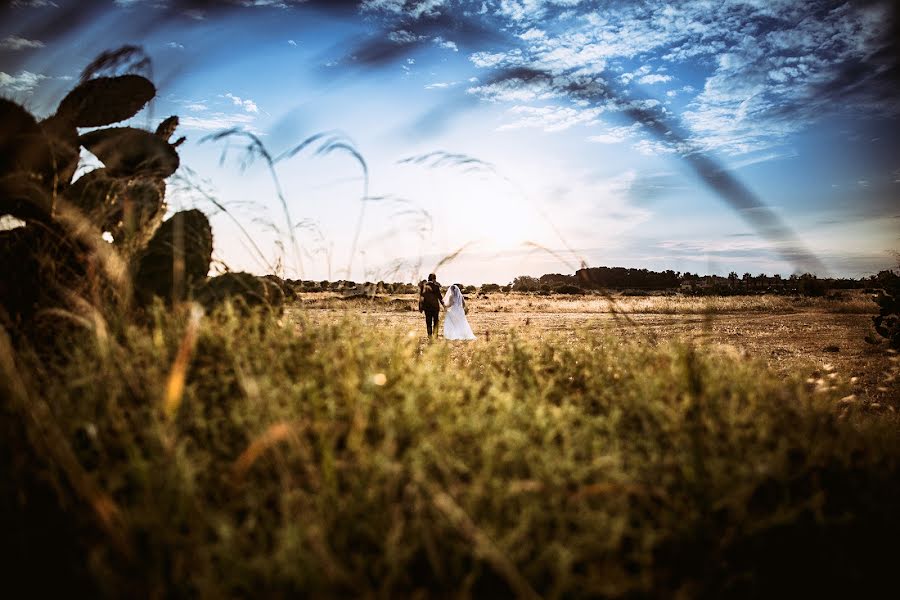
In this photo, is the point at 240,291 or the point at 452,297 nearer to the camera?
the point at 240,291

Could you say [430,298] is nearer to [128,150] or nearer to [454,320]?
[454,320]

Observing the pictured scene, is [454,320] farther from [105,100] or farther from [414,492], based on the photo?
[414,492]

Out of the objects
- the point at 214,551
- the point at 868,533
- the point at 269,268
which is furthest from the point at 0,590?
the point at 868,533

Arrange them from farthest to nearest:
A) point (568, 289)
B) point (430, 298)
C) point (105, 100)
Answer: point (568, 289), point (430, 298), point (105, 100)

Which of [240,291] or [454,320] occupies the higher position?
[240,291]

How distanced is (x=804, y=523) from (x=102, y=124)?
6.58 m

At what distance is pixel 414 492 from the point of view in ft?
5.99

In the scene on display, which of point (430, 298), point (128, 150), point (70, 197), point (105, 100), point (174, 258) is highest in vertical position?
point (105, 100)

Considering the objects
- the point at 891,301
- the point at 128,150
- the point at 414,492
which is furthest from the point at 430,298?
the point at 414,492

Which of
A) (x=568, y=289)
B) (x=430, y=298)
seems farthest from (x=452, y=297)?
(x=568, y=289)

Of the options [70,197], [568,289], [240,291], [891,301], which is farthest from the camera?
[568,289]

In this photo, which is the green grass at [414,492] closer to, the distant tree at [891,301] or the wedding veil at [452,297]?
the distant tree at [891,301]

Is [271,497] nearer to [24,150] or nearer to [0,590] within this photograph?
[0,590]

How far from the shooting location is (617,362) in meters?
3.87
